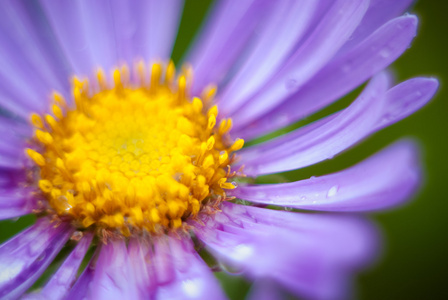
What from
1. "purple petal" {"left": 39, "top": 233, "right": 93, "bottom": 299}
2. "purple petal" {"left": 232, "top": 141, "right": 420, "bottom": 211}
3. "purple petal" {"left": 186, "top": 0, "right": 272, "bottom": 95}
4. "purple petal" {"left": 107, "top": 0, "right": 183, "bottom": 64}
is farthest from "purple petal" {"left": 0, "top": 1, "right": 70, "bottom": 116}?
"purple petal" {"left": 232, "top": 141, "right": 420, "bottom": 211}

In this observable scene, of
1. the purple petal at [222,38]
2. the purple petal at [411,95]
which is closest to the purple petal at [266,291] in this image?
the purple petal at [411,95]

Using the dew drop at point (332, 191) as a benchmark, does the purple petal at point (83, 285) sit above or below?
above

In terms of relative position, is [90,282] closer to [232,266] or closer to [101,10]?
[232,266]

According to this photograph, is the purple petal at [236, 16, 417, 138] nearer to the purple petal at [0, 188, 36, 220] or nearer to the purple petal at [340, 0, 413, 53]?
the purple petal at [340, 0, 413, 53]

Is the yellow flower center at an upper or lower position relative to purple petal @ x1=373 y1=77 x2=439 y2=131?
upper

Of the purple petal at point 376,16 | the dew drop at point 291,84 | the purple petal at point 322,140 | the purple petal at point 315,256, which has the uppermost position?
the purple petal at point 376,16

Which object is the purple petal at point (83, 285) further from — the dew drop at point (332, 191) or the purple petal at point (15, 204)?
the dew drop at point (332, 191)

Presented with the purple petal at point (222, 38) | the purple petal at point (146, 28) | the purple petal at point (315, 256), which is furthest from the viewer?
the purple petal at point (146, 28)
